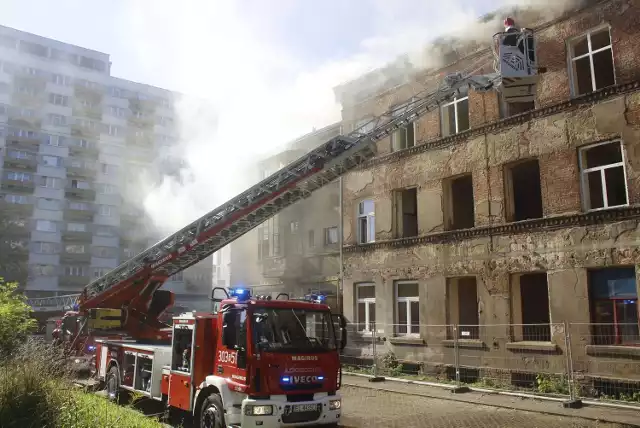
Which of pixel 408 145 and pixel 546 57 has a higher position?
pixel 546 57

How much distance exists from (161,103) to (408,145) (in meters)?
45.7

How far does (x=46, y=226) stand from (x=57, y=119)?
37.9 feet

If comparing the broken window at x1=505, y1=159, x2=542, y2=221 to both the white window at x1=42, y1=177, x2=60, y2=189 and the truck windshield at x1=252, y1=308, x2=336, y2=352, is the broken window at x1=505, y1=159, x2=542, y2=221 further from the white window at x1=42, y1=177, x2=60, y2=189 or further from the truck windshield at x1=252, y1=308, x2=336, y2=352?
the white window at x1=42, y1=177, x2=60, y2=189

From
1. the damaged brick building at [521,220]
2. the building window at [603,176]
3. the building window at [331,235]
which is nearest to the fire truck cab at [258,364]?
the damaged brick building at [521,220]

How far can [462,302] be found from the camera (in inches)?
623

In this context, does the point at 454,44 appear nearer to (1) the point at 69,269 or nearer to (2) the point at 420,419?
(2) the point at 420,419

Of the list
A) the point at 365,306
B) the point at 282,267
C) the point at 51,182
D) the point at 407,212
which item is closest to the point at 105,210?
the point at 51,182

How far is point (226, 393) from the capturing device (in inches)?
299

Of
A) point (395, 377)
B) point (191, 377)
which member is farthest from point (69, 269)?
point (191, 377)

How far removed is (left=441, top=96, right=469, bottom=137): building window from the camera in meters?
16.2

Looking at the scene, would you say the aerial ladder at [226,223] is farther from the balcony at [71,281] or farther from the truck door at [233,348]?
the balcony at [71,281]

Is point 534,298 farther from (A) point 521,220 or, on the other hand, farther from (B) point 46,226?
(B) point 46,226

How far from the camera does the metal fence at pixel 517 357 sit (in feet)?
37.3

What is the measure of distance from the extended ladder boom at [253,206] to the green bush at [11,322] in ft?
4.59
